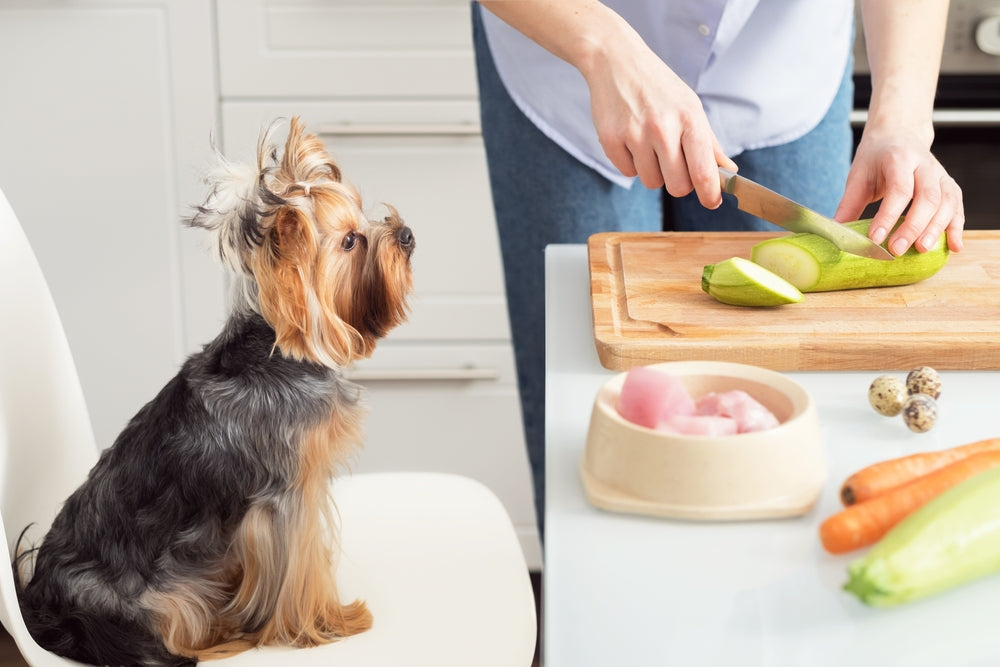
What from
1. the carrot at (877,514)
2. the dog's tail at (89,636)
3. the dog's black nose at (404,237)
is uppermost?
the carrot at (877,514)

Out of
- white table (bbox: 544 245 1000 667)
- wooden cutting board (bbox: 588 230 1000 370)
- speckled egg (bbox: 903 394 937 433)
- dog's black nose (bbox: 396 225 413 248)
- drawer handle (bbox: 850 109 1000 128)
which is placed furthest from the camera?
drawer handle (bbox: 850 109 1000 128)

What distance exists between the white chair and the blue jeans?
242 mm

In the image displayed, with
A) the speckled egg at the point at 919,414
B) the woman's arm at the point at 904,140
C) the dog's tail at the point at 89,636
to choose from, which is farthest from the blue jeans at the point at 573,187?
the speckled egg at the point at 919,414

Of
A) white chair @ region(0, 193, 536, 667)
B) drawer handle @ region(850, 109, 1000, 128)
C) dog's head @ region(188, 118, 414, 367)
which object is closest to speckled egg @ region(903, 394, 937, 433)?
white chair @ region(0, 193, 536, 667)

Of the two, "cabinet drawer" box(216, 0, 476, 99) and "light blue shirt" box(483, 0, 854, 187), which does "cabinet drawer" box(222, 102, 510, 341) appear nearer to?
"cabinet drawer" box(216, 0, 476, 99)

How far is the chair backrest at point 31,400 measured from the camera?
3.29ft

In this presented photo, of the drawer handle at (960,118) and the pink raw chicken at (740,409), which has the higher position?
the pink raw chicken at (740,409)

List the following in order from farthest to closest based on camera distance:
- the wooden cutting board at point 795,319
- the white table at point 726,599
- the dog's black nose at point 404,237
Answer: the dog's black nose at point 404,237
the wooden cutting board at point 795,319
the white table at point 726,599

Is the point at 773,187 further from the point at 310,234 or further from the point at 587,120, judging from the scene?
the point at 310,234

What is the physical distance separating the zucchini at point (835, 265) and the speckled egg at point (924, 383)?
190 millimetres

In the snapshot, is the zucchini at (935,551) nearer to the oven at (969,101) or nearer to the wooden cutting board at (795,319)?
the wooden cutting board at (795,319)

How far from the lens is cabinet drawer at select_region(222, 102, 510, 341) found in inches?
76.2

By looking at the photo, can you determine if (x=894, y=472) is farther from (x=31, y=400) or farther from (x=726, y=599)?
(x=31, y=400)

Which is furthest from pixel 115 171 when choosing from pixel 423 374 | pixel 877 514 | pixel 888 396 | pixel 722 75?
pixel 877 514
